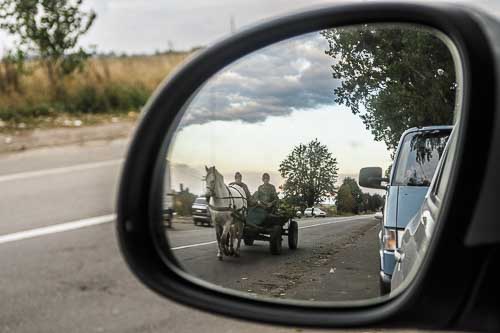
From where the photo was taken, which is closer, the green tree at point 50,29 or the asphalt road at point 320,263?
the asphalt road at point 320,263

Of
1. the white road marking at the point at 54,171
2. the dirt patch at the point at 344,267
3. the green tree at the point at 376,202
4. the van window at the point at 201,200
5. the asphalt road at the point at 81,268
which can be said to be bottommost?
the asphalt road at the point at 81,268

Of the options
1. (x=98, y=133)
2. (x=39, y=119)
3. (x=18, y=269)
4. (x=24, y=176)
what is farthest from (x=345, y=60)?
(x=39, y=119)

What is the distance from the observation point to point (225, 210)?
151cm

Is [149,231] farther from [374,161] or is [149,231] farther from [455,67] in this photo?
[455,67]

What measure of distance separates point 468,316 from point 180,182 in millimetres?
723

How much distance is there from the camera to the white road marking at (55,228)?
6.44 metres

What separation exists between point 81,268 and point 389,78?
14.2 ft

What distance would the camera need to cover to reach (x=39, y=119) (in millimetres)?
14922

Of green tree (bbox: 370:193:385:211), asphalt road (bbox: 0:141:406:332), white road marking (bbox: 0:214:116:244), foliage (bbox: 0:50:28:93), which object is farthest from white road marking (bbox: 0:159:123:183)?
green tree (bbox: 370:193:385:211)

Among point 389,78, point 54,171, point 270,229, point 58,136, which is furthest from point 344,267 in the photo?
point 58,136

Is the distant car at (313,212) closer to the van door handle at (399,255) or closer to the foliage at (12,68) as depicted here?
the van door handle at (399,255)

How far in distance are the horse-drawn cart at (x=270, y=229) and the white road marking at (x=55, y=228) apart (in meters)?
5.22

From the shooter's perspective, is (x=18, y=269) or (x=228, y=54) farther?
(x=18, y=269)

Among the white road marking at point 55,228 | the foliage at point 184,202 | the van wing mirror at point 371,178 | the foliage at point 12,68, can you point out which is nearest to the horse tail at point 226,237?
the foliage at point 184,202
